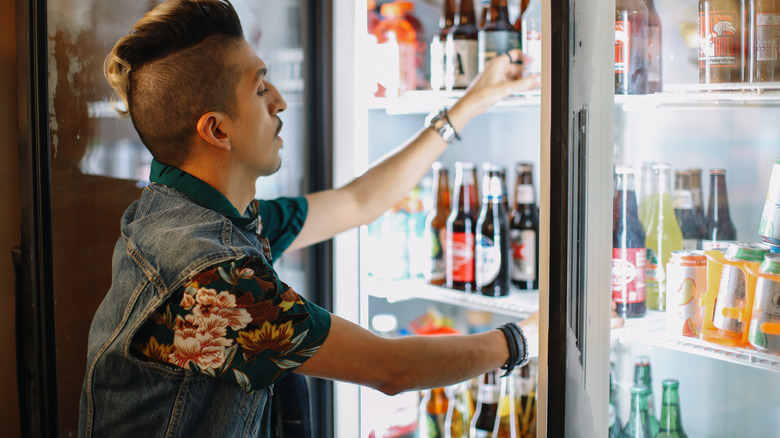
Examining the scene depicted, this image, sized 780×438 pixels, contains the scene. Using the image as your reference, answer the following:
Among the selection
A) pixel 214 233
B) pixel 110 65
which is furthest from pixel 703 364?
pixel 110 65

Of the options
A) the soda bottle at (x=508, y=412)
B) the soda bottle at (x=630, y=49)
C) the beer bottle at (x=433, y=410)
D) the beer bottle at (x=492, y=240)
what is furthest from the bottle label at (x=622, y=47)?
the beer bottle at (x=433, y=410)

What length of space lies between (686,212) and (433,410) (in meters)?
0.90

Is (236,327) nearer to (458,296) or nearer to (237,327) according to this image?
(237,327)

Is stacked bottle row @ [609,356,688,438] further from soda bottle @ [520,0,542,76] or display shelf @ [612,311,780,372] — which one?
soda bottle @ [520,0,542,76]

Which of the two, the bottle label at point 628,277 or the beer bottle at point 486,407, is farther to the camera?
the beer bottle at point 486,407

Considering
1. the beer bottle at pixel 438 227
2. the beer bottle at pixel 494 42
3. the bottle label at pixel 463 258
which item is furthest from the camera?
the beer bottle at pixel 438 227

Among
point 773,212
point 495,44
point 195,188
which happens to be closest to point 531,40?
point 495,44

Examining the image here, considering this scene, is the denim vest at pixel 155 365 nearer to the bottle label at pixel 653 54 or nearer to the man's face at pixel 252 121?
the man's face at pixel 252 121

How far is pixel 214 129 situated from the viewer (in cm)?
115

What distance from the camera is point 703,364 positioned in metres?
1.55

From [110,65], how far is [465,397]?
49.6 inches

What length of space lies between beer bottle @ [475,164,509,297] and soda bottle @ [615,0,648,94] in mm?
457

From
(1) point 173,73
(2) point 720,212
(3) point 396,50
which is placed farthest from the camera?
(3) point 396,50

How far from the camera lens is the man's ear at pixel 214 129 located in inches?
44.4
